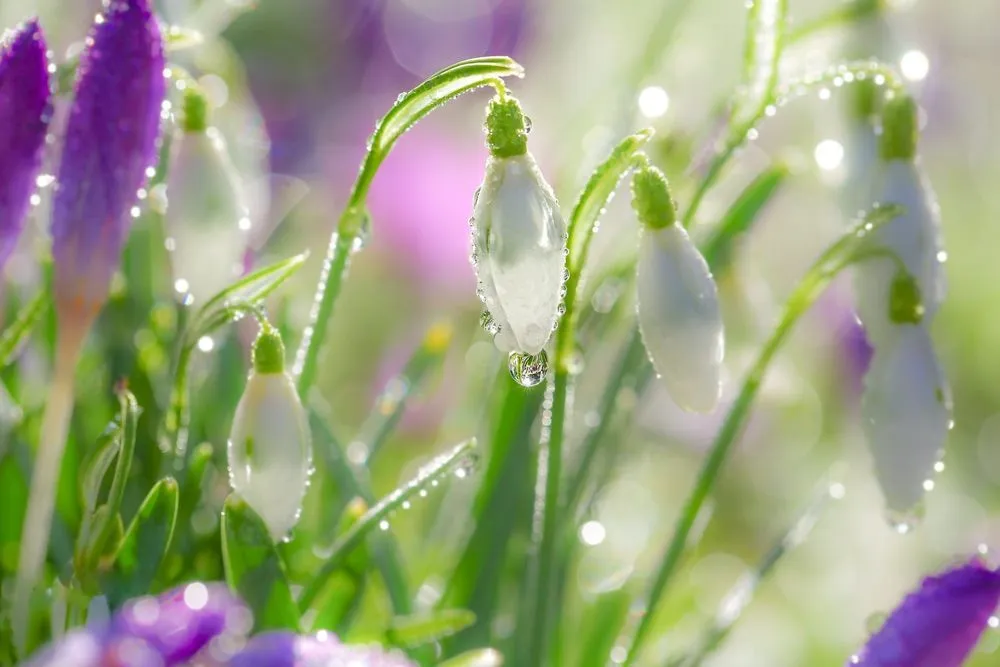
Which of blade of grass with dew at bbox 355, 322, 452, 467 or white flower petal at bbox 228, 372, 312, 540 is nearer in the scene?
white flower petal at bbox 228, 372, 312, 540

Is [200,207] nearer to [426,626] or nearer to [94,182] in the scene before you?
[94,182]

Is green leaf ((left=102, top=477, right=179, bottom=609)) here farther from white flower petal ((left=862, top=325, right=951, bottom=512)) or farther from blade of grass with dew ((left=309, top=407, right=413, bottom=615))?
white flower petal ((left=862, top=325, right=951, bottom=512))

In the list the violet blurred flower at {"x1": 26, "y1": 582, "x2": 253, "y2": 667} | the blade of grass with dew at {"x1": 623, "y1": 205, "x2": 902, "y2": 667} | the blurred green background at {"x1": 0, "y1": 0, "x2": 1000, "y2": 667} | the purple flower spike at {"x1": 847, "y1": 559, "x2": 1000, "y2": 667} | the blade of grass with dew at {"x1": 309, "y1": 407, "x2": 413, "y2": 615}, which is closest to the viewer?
the violet blurred flower at {"x1": 26, "y1": 582, "x2": 253, "y2": 667}

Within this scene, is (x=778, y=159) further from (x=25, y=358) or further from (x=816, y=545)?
(x=816, y=545)

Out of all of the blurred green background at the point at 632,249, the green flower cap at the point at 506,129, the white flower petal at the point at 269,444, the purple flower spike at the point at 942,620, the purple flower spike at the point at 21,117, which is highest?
the blurred green background at the point at 632,249

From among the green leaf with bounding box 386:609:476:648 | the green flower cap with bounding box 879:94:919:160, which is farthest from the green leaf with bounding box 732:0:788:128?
the green leaf with bounding box 386:609:476:648

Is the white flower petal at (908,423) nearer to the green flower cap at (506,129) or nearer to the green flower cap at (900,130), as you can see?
the green flower cap at (900,130)

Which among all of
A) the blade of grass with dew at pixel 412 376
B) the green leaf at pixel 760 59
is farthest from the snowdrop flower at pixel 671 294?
the blade of grass with dew at pixel 412 376
